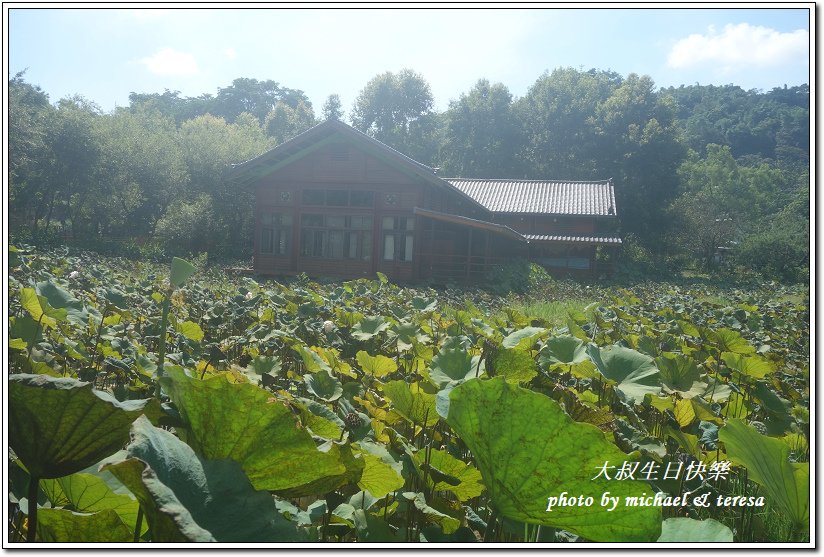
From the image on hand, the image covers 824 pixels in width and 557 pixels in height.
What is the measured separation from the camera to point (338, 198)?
16.4 metres

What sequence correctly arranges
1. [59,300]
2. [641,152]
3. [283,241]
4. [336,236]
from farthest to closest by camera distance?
[641,152]
[283,241]
[336,236]
[59,300]

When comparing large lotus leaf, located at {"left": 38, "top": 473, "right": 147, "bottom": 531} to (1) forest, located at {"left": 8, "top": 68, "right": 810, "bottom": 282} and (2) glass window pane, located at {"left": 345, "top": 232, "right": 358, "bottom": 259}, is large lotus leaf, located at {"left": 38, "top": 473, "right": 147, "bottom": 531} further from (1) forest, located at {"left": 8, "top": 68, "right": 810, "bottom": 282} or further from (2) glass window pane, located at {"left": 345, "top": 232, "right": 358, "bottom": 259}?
(2) glass window pane, located at {"left": 345, "top": 232, "right": 358, "bottom": 259}

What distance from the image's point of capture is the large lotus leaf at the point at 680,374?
6.51 ft

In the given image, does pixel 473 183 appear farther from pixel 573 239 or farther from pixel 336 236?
pixel 336 236

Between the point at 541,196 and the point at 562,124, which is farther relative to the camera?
the point at 541,196

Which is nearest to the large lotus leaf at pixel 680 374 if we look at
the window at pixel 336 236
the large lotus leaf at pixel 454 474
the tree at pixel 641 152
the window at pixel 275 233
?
the large lotus leaf at pixel 454 474

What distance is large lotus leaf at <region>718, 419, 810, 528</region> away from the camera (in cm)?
106

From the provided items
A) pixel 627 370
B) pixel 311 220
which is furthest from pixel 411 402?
pixel 311 220

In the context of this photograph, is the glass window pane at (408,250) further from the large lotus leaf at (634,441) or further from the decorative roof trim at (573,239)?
the large lotus leaf at (634,441)

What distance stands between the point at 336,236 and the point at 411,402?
50.4ft

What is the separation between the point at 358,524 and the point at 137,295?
11.8ft

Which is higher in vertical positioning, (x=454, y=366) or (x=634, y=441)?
(x=454, y=366)

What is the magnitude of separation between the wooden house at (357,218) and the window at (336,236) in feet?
0.08

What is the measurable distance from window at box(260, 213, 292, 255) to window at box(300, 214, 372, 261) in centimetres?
41
